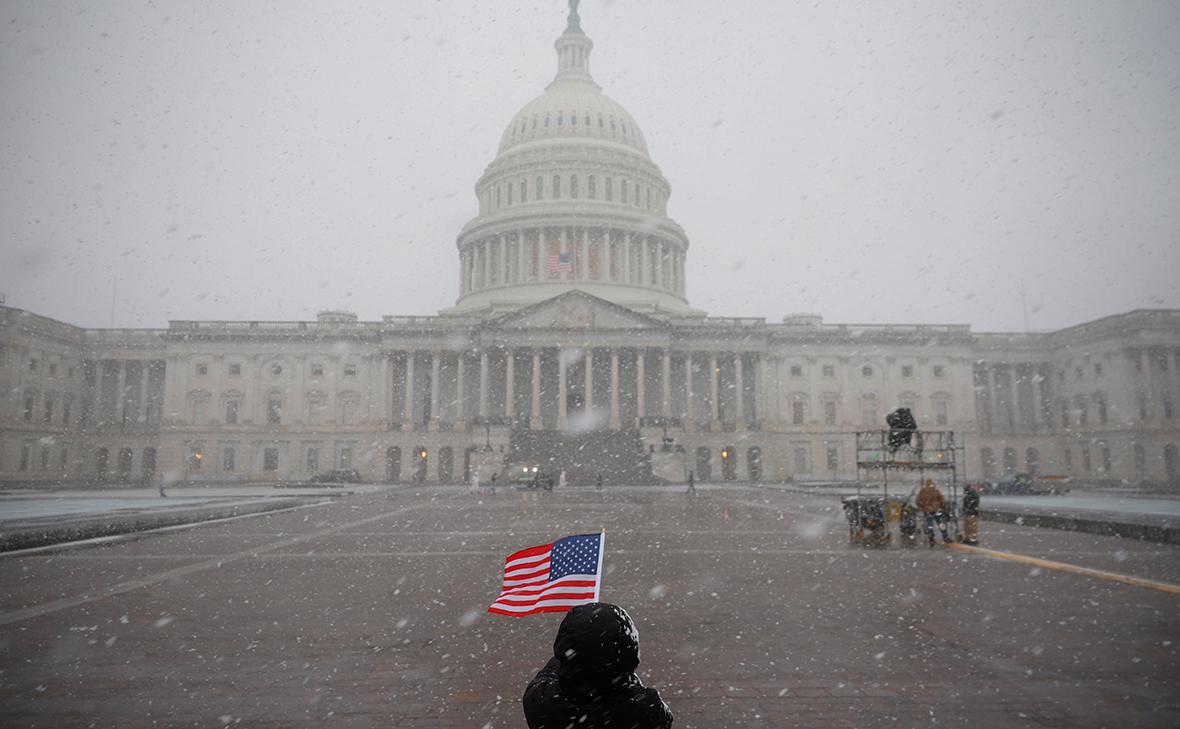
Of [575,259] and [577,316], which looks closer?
[577,316]

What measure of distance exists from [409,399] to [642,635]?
215 ft

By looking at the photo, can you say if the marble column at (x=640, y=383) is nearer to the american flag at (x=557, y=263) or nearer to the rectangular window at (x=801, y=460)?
the rectangular window at (x=801, y=460)

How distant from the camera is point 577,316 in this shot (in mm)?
68875

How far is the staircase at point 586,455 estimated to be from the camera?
57.2 metres

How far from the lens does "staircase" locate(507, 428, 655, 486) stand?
57250 millimetres

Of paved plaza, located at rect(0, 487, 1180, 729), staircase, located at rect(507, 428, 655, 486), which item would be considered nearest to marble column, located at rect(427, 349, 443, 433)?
staircase, located at rect(507, 428, 655, 486)

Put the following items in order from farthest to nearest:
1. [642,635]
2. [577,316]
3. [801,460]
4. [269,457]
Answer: [801,460], [269,457], [577,316], [642,635]

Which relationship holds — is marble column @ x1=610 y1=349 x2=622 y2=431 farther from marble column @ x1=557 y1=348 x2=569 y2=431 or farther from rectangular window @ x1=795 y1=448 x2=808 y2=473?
rectangular window @ x1=795 y1=448 x2=808 y2=473

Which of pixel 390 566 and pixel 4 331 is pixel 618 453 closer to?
pixel 390 566

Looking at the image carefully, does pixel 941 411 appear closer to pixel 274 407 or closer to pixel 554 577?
pixel 274 407

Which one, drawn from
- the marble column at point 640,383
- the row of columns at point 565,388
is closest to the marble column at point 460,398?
the row of columns at point 565,388

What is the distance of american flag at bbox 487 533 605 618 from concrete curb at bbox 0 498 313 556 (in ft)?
55.1

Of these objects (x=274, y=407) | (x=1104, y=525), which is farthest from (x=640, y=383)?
(x=1104, y=525)

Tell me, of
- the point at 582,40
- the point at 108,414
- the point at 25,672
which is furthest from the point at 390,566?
the point at 582,40
